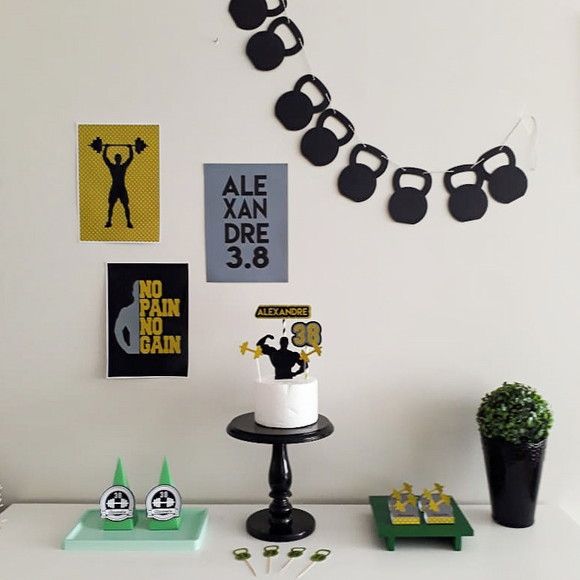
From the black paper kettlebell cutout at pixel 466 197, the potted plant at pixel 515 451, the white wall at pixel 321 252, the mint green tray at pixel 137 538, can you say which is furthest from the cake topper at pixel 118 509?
the black paper kettlebell cutout at pixel 466 197

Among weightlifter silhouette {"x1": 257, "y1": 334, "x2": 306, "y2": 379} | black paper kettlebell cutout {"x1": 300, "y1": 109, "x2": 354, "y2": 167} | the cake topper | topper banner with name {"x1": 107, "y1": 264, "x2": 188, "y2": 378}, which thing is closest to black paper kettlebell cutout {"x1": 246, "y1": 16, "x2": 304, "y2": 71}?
black paper kettlebell cutout {"x1": 300, "y1": 109, "x2": 354, "y2": 167}

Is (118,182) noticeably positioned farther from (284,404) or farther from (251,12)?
(284,404)

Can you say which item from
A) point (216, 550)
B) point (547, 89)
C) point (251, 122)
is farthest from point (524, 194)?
point (216, 550)

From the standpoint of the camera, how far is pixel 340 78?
4.70 feet

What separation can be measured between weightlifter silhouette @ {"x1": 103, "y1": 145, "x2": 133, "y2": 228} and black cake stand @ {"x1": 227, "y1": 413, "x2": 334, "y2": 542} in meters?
0.48

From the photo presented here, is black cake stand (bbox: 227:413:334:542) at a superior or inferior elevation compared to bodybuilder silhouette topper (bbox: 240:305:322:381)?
inferior

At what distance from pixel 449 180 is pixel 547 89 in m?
0.27

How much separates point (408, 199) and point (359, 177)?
11cm

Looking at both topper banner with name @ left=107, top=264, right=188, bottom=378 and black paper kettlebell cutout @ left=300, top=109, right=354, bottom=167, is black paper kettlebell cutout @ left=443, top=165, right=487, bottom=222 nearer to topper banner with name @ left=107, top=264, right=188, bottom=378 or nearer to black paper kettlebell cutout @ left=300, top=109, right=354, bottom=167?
black paper kettlebell cutout @ left=300, top=109, right=354, bottom=167

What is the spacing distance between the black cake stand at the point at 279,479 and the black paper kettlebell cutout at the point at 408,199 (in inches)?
17.0

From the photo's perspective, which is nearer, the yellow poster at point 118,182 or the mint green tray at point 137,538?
the mint green tray at point 137,538

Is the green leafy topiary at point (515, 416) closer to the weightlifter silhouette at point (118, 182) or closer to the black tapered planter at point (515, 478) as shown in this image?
the black tapered planter at point (515, 478)

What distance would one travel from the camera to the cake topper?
127 cm

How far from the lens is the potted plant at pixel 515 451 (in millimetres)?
1285
